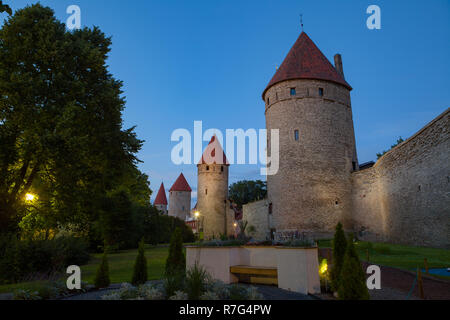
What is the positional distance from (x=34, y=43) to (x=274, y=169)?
18.5 m

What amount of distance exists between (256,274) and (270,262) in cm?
48

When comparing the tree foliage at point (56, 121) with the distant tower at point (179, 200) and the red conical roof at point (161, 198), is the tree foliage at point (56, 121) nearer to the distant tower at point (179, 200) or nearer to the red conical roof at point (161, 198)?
the distant tower at point (179, 200)

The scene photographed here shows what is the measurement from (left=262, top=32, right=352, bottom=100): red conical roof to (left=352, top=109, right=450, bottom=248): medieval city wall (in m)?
8.81

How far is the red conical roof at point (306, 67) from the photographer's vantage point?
24.1 metres

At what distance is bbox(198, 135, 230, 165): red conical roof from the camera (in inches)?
1764

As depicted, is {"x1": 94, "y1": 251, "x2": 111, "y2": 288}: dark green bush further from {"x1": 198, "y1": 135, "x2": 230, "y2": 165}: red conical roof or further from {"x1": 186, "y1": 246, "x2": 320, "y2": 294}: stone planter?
{"x1": 198, "y1": 135, "x2": 230, "y2": 165}: red conical roof

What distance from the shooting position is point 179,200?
59.5 meters

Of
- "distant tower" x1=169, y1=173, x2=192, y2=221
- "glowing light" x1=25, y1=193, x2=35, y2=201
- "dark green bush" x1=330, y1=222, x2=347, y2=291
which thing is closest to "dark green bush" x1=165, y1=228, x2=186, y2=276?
"dark green bush" x1=330, y1=222, x2=347, y2=291

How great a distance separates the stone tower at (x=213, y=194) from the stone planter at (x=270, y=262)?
3378 centimetres

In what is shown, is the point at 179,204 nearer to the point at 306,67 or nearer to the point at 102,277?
the point at 306,67

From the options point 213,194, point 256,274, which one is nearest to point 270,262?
point 256,274

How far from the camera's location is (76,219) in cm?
1527

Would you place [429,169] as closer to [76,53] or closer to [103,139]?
[103,139]

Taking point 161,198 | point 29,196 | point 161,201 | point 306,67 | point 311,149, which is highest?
point 306,67
